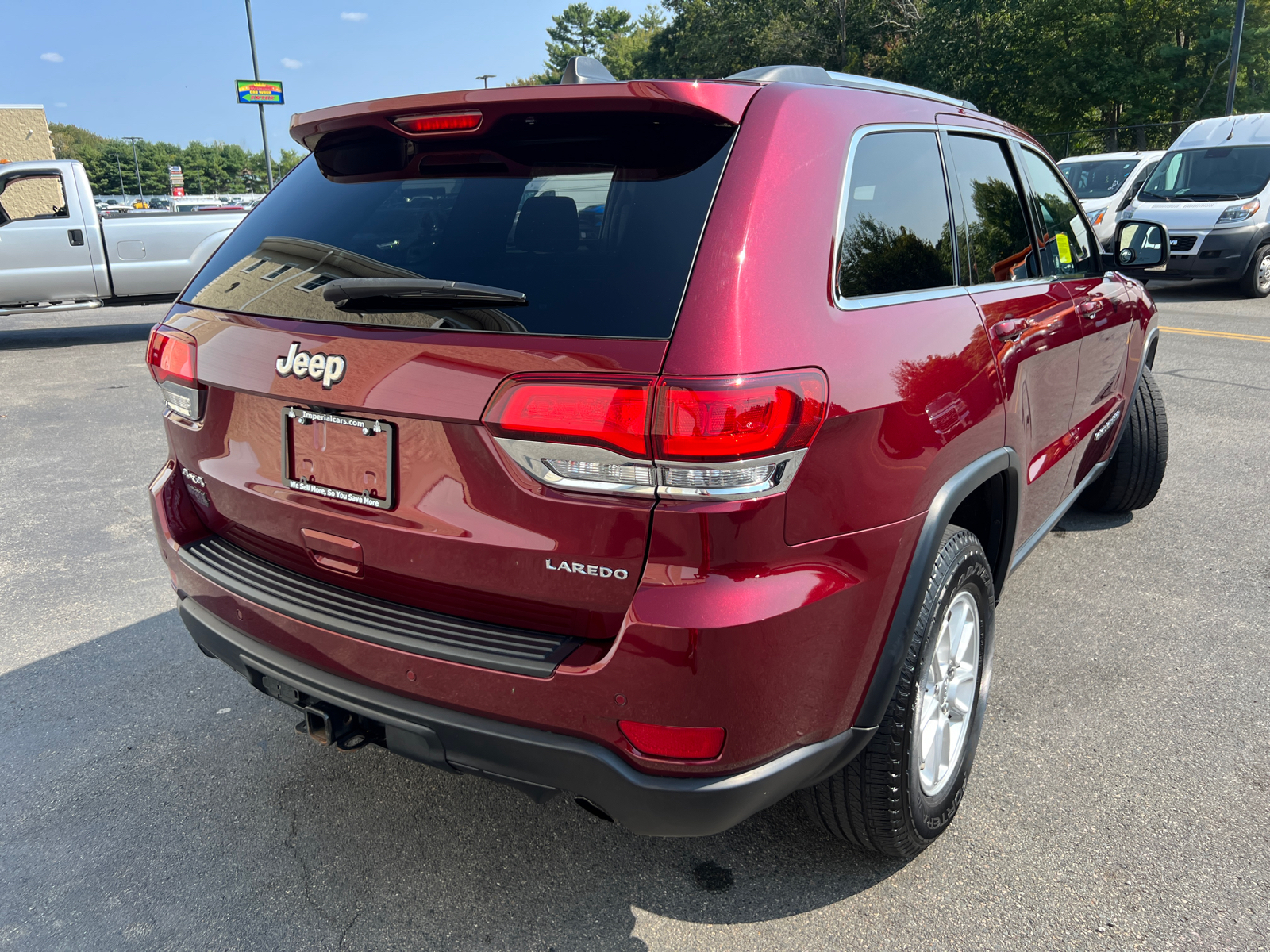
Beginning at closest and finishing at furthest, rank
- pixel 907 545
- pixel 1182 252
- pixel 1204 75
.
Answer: pixel 907 545 < pixel 1182 252 < pixel 1204 75

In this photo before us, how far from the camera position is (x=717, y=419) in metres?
1.65

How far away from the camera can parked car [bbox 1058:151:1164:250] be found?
49.0 feet

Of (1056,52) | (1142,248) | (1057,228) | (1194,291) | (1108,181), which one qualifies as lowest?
(1194,291)


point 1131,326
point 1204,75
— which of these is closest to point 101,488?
point 1131,326

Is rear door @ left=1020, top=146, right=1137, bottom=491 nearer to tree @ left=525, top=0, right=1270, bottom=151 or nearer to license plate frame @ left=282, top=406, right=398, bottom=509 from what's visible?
license plate frame @ left=282, top=406, right=398, bottom=509

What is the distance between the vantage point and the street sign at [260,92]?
23.3 m

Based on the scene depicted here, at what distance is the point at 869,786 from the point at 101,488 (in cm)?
507

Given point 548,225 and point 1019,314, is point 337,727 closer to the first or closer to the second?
point 548,225

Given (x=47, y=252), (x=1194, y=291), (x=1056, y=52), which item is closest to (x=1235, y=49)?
(x=1056, y=52)

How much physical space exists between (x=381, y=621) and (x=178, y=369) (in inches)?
37.4

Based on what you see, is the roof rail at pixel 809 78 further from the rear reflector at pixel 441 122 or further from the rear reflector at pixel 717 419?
the rear reflector at pixel 717 419

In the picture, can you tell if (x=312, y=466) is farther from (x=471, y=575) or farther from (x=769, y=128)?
(x=769, y=128)

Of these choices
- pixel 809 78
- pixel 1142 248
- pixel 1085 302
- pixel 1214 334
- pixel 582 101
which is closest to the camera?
pixel 582 101

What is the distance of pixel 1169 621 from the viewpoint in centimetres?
366
